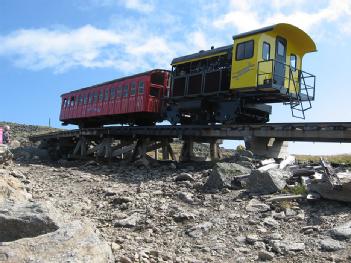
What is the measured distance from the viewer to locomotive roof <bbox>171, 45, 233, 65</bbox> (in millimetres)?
17428

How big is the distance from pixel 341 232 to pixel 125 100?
16387mm

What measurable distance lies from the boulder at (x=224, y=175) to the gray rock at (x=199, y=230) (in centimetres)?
276

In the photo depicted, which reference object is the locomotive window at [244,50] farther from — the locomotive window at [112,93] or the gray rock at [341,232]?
the gray rock at [341,232]

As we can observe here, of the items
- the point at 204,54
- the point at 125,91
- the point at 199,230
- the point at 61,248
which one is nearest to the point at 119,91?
the point at 125,91

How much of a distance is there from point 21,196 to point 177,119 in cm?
1096

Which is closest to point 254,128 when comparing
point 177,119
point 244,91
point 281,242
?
point 244,91

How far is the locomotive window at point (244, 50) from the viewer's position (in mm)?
15734

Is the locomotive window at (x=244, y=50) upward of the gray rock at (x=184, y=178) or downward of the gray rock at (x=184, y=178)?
upward

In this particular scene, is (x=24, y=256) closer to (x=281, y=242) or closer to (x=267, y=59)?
(x=281, y=242)

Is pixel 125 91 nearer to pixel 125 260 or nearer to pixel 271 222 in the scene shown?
pixel 271 222

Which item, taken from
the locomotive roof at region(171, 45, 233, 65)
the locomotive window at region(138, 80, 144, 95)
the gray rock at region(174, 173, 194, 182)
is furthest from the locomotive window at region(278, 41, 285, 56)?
the locomotive window at region(138, 80, 144, 95)

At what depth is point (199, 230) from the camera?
7.63 meters

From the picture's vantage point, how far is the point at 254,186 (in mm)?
9859

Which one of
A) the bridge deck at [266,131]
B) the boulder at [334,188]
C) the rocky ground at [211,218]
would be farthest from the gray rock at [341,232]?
the bridge deck at [266,131]
